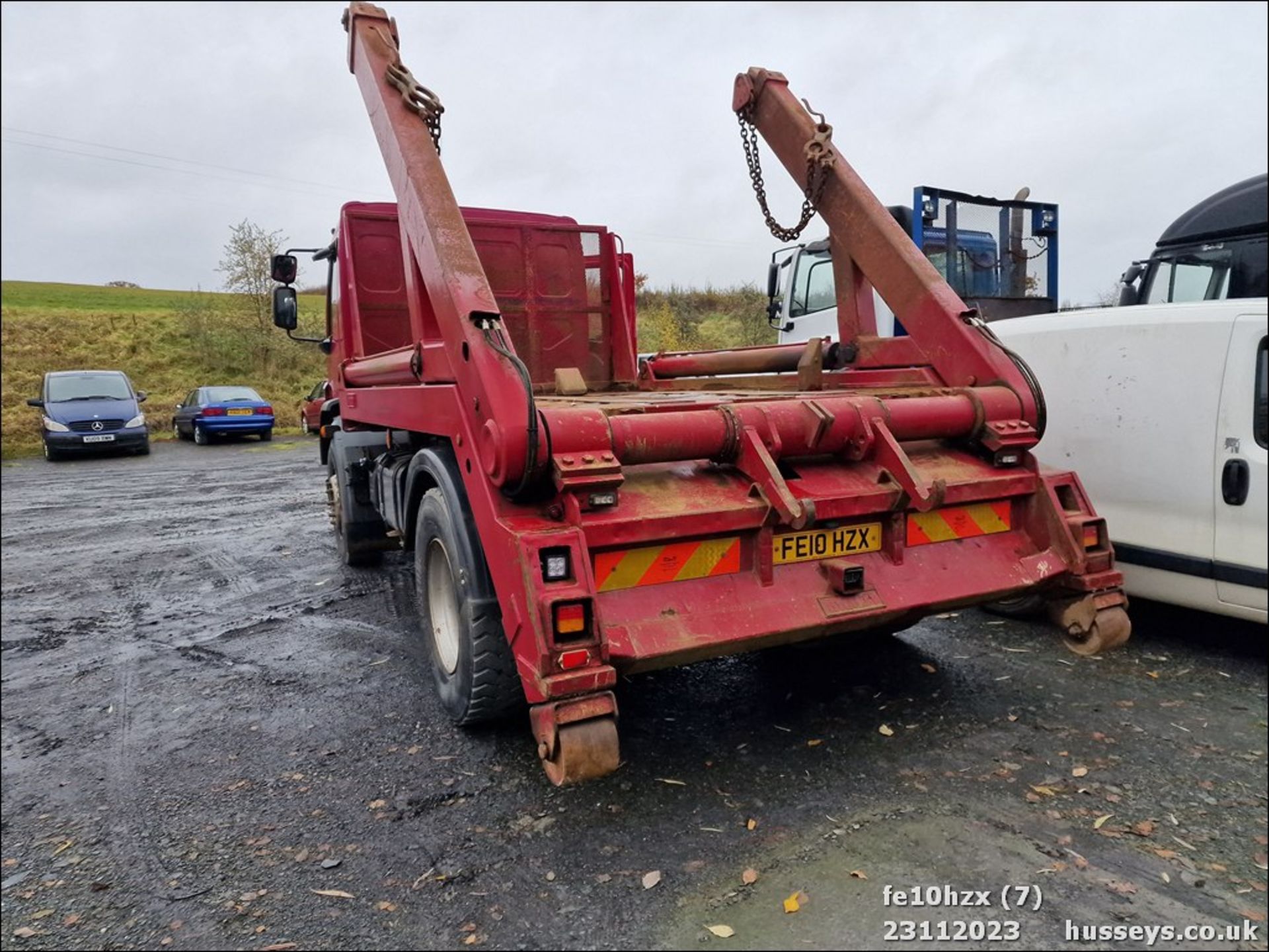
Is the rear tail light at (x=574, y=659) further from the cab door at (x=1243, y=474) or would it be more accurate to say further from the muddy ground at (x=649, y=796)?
the cab door at (x=1243, y=474)

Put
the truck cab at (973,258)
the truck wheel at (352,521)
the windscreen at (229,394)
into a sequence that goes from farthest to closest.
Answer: the windscreen at (229,394) → the truck cab at (973,258) → the truck wheel at (352,521)

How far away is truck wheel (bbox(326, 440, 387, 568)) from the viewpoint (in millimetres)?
6066

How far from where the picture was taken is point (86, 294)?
1858 centimetres

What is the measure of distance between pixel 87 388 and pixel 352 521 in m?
12.4

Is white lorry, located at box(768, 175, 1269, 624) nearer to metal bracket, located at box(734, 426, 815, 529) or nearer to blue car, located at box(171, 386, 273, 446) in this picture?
metal bracket, located at box(734, 426, 815, 529)

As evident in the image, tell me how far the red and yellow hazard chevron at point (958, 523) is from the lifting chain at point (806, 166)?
6.93 ft

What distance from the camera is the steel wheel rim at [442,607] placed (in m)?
3.54

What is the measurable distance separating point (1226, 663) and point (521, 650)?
3.61 meters

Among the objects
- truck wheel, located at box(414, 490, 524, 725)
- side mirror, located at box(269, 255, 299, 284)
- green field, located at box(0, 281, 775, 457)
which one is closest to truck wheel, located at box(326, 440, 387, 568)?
side mirror, located at box(269, 255, 299, 284)

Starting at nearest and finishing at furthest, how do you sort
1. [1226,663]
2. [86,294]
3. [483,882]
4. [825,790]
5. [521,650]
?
[483,882] < [521,650] < [825,790] < [1226,663] < [86,294]

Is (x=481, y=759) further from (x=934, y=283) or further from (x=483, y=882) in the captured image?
(x=934, y=283)

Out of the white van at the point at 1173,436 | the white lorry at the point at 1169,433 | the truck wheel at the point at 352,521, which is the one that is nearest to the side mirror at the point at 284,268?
the truck wheel at the point at 352,521

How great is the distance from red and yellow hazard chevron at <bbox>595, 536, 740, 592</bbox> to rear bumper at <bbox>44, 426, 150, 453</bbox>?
1577 centimetres

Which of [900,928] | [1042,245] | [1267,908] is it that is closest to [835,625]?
[900,928]
